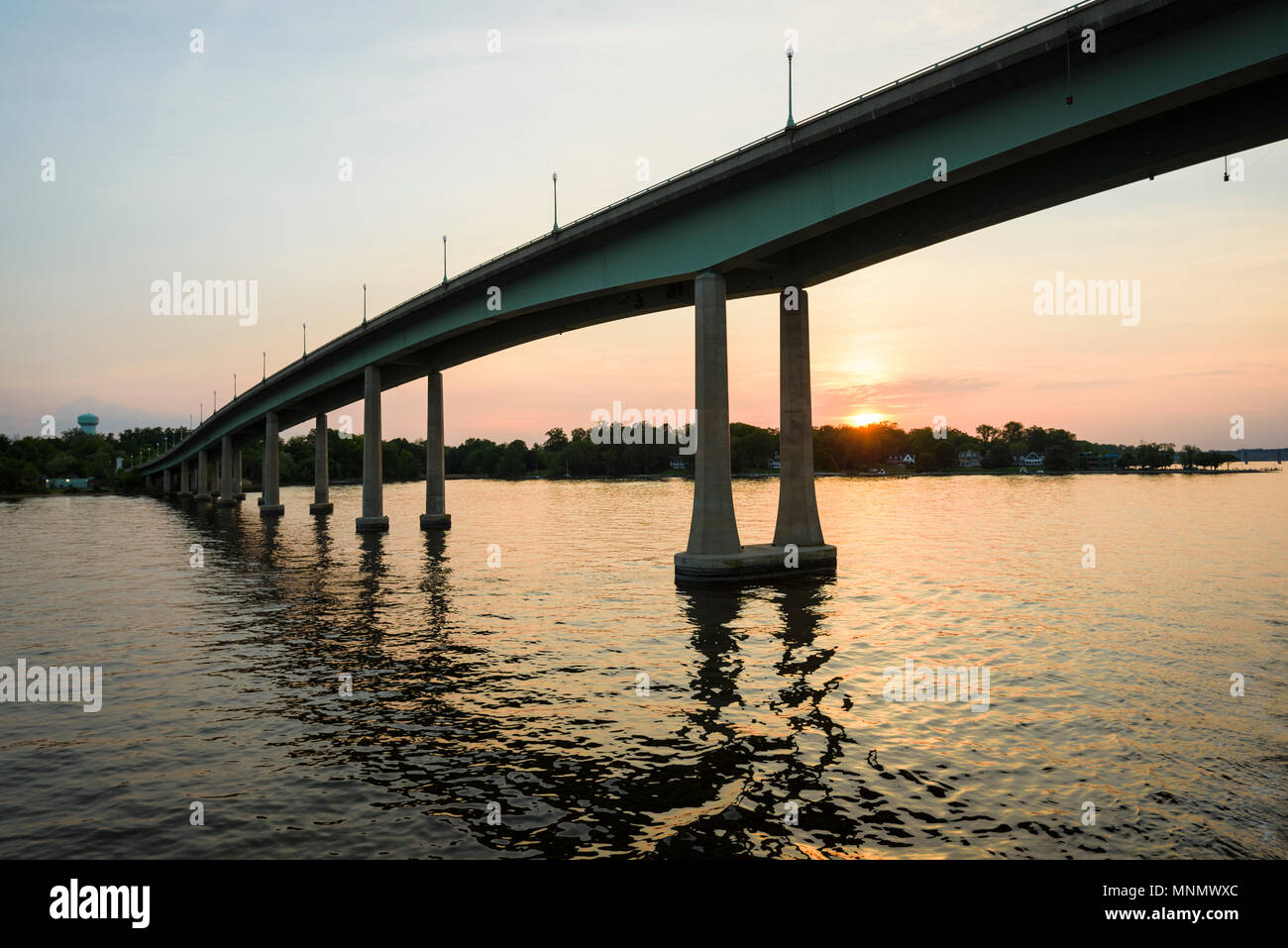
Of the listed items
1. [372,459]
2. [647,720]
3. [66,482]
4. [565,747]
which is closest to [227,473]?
[372,459]

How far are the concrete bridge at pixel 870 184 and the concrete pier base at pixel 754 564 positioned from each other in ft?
0.29

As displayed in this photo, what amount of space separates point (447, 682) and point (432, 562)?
2516 centimetres

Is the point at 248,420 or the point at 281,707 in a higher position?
the point at 248,420

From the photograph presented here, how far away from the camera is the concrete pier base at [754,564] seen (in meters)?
32.3

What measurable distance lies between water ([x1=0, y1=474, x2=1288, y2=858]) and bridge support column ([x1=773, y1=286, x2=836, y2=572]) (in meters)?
2.93

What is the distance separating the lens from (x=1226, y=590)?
29641mm

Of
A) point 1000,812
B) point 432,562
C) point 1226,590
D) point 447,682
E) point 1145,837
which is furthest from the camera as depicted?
point 432,562

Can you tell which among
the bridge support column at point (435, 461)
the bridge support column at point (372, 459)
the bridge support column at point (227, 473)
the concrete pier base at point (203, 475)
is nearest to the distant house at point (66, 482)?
the concrete pier base at point (203, 475)

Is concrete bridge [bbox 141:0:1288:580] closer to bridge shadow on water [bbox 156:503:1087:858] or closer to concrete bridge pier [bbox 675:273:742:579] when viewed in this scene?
concrete bridge pier [bbox 675:273:742:579]

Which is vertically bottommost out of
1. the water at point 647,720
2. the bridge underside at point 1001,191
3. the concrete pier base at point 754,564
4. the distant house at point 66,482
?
the water at point 647,720

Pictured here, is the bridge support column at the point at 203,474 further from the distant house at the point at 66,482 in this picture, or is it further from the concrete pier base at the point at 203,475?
the distant house at the point at 66,482

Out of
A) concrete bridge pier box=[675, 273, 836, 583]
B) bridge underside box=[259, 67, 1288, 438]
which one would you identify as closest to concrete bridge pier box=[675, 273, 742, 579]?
concrete bridge pier box=[675, 273, 836, 583]
